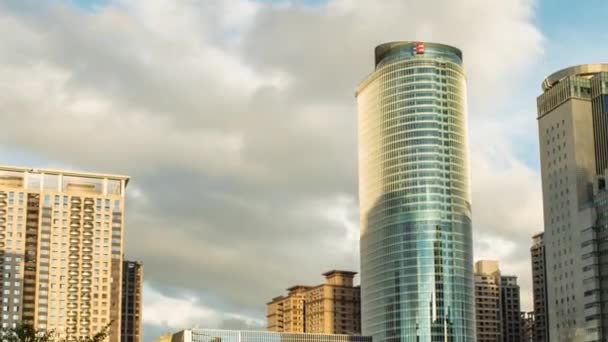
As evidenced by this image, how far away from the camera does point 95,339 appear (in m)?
Answer: 83.8

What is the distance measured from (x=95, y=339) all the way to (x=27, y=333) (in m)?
5.55

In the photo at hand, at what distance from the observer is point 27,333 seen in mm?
84438
